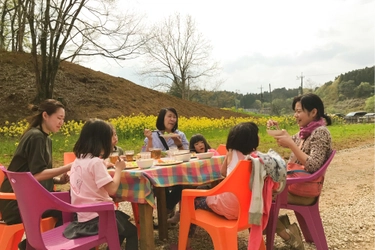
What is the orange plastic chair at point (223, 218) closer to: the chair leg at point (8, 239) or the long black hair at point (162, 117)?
the chair leg at point (8, 239)

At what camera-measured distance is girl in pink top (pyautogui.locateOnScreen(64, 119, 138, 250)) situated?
2426 mm

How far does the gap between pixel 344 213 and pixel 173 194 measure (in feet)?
7.71

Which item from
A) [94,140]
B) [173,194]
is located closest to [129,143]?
[173,194]

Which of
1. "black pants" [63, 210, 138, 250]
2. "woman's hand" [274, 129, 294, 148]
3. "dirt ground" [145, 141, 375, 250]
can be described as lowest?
"dirt ground" [145, 141, 375, 250]

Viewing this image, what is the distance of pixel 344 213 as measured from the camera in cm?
480

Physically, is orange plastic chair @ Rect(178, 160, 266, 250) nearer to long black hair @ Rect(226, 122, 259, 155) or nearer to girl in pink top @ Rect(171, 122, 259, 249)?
girl in pink top @ Rect(171, 122, 259, 249)

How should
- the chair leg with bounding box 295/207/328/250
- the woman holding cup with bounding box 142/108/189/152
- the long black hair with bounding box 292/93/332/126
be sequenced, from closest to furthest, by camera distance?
the chair leg with bounding box 295/207/328/250
the long black hair with bounding box 292/93/332/126
the woman holding cup with bounding box 142/108/189/152

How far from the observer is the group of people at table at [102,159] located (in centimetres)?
245

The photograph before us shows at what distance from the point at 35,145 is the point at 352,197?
4891 millimetres

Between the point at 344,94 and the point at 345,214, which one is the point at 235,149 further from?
the point at 344,94

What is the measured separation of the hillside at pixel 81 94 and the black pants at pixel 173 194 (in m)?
10.1

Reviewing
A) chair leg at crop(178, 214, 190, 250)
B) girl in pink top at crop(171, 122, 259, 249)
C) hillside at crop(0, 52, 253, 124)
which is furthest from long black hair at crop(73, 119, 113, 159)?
hillside at crop(0, 52, 253, 124)

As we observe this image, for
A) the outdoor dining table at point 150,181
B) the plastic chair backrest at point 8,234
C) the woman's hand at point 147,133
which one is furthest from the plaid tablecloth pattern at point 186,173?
the woman's hand at point 147,133

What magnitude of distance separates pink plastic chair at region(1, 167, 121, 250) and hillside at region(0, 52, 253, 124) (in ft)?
37.2
